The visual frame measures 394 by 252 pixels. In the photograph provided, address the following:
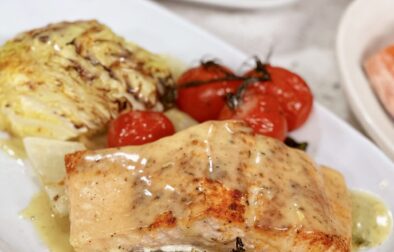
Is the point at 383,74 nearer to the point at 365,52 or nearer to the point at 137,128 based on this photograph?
the point at 365,52

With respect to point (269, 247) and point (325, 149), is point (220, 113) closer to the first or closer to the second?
point (325, 149)

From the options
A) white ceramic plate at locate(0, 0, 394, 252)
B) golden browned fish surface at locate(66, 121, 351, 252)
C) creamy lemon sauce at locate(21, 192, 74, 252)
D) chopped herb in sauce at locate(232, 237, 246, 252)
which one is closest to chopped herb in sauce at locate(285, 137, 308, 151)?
white ceramic plate at locate(0, 0, 394, 252)

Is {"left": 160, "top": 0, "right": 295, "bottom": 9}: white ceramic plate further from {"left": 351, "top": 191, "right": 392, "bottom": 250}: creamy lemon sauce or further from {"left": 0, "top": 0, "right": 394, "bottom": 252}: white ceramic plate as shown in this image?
{"left": 351, "top": 191, "right": 392, "bottom": 250}: creamy lemon sauce

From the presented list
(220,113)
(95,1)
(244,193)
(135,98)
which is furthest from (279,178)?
(95,1)

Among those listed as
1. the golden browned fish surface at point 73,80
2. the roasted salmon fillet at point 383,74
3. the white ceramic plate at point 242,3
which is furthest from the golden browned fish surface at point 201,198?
the white ceramic plate at point 242,3

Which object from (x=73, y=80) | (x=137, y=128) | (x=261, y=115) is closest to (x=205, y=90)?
(x=261, y=115)

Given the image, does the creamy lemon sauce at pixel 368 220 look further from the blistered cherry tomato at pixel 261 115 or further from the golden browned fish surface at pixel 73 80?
the golden browned fish surface at pixel 73 80
